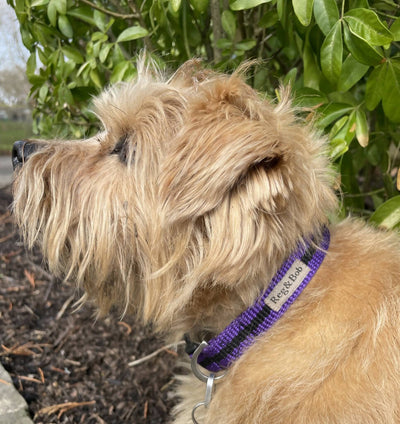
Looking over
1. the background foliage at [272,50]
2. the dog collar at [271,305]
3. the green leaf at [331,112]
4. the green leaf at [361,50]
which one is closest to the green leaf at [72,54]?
the background foliage at [272,50]

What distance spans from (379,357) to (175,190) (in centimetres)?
72

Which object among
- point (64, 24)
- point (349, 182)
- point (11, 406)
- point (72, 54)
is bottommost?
point (11, 406)

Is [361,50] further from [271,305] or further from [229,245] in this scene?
[271,305]

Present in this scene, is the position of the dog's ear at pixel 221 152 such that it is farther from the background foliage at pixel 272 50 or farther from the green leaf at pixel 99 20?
the green leaf at pixel 99 20

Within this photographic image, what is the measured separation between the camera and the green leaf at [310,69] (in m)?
1.77

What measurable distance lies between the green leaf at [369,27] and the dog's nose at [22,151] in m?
1.11

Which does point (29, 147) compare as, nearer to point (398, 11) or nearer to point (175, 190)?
point (175, 190)

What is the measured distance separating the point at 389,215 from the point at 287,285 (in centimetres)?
60

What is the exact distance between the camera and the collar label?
53.3 inches

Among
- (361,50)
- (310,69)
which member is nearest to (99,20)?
(310,69)

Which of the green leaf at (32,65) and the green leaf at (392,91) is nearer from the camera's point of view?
the green leaf at (392,91)

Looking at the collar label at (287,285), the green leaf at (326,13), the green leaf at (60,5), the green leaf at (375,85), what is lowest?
the collar label at (287,285)

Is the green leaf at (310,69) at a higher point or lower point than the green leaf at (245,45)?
lower

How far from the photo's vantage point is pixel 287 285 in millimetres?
1361
